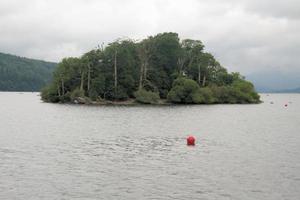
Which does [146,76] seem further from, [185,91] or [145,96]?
[185,91]

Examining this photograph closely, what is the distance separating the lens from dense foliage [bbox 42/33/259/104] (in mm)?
146000

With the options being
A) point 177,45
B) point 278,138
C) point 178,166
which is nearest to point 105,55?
point 177,45

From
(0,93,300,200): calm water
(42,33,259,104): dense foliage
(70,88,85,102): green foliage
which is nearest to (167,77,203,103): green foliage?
(42,33,259,104): dense foliage

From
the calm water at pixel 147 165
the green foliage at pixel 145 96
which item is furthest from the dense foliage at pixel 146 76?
the calm water at pixel 147 165

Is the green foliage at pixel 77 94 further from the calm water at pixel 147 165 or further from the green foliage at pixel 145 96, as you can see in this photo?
the calm water at pixel 147 165

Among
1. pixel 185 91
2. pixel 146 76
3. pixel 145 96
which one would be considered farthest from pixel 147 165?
pixel 146 76

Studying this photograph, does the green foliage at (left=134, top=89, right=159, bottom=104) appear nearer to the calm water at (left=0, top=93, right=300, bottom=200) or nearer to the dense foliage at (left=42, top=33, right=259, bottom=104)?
the dense foliage at (left=42, top=33, right=259, bottom=104)

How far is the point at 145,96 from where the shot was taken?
474ft

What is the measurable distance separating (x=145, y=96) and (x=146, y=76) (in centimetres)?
1162

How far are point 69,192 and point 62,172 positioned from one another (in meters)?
6.33

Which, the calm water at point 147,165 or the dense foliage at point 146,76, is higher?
the dense foliage at point 146,76

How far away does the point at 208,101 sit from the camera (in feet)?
500

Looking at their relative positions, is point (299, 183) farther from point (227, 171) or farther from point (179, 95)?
point (179, 95)

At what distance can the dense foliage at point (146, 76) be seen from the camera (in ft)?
479
